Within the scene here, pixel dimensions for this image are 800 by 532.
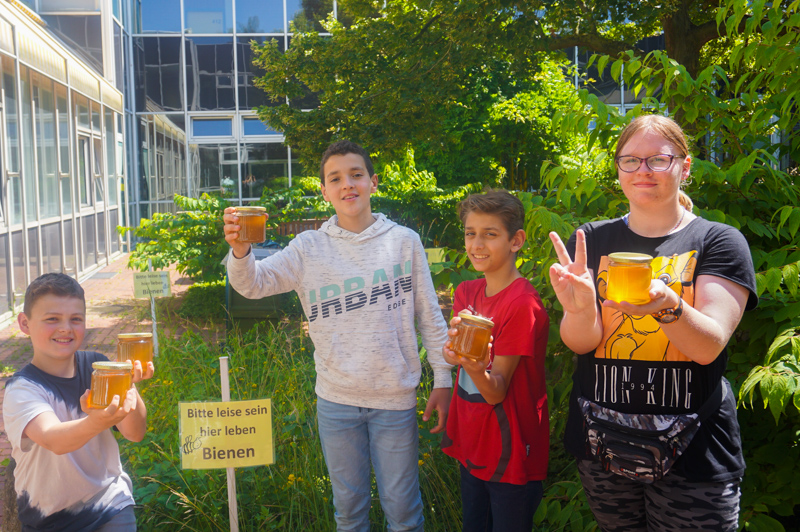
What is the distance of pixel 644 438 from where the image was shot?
5.78ft

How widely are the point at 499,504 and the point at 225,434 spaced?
1.07 m

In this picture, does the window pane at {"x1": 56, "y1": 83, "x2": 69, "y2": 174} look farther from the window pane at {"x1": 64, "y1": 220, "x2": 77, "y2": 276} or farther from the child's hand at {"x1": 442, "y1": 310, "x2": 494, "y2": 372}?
the child's hand at {"x1": 442, "y1": 310, "x2": 494, "y2": 372}

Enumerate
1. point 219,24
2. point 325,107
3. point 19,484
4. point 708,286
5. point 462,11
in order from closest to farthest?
1. point 708,286
2. point 19,484
3. point 462,11
4. point 325,107
5. point 219,24

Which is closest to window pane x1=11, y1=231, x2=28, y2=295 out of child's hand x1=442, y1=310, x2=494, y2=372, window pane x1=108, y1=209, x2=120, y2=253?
window pane x1=108, y1=209, x2=120, y2=253

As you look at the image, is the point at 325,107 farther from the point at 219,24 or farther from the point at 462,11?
the point at 219,24

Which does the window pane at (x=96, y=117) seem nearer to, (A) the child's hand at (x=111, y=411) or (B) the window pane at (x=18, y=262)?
(B) the window pane at (x=18, y=262)

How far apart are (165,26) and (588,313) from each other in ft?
58.4

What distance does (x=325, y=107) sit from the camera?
7.89 m

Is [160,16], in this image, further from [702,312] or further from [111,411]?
[702,312]

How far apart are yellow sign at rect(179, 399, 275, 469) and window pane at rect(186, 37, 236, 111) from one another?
1574 cm

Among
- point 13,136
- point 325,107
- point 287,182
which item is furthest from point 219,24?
point 325,107

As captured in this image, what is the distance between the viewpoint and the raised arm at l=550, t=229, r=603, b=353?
175 cm

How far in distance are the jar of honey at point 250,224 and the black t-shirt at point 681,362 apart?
1179mm

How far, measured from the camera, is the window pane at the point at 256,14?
1691 centimetres
